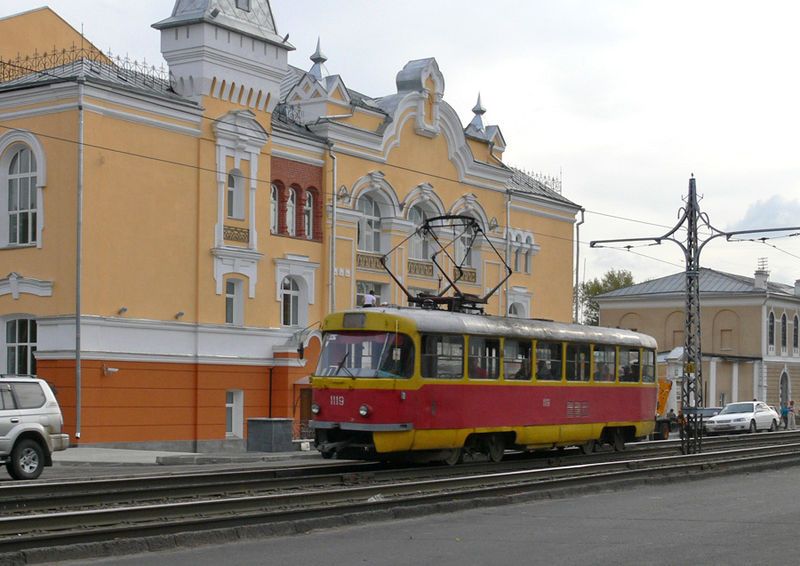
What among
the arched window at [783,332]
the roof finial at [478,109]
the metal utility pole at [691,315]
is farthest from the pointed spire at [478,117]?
the arched window at [783,332]

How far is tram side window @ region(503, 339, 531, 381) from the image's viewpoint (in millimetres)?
25250

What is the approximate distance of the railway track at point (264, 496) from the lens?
45.4ft

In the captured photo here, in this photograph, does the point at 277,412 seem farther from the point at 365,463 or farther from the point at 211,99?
the point at 365,463

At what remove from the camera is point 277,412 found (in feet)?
130

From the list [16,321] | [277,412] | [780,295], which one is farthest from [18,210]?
[780,295]

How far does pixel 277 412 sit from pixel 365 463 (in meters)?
14.7

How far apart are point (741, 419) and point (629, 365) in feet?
70.8

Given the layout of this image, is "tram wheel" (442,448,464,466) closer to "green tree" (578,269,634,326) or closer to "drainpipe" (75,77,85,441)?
"drainpipe" (75,77,85,441)

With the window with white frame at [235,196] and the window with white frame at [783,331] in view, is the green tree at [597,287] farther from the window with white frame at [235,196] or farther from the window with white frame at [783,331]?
the window with white frame at [235,196]

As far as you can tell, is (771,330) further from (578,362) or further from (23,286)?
(23,286)

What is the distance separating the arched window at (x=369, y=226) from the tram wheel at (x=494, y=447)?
19089 mm

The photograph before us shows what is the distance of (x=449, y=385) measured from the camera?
23.5 metres

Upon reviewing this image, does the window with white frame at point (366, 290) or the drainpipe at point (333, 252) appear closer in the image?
the drainpipe at point (333, 252)

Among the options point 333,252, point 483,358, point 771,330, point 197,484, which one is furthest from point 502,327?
point 771,330
